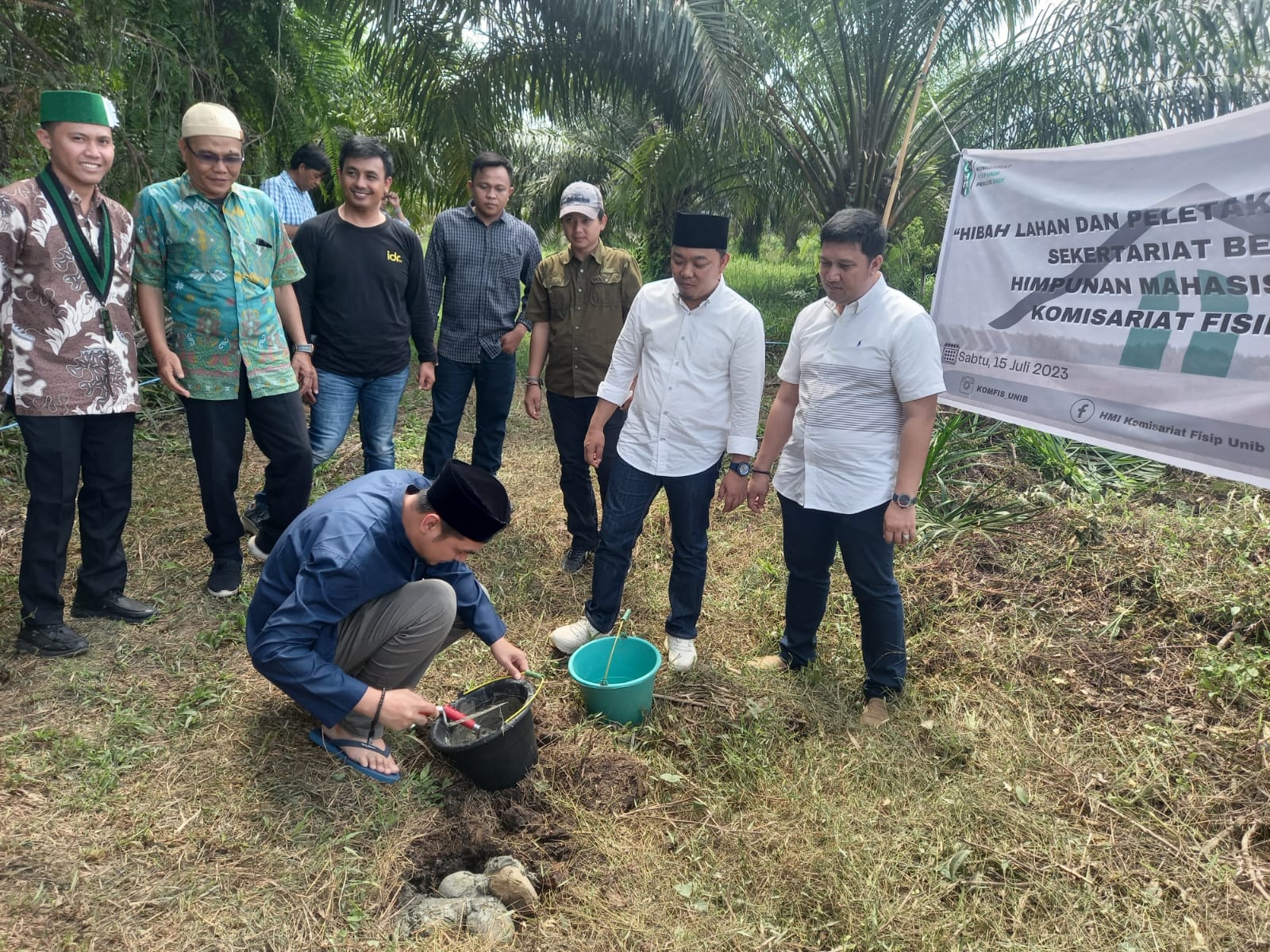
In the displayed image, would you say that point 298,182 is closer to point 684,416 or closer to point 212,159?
point 212,159

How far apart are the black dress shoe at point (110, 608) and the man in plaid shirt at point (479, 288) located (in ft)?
5.22

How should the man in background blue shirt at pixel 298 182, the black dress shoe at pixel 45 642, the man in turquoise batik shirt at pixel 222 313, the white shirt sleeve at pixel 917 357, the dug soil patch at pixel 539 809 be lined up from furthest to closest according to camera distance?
the man in background blue shirt at pixel 298 182 < the man in turquoise batik shirt at pixel 222 313 < the black dress shoe at pixel 45 642 < the white shirt sleeve at pixel 917 357 < the dug soil patch at pixel 539 809

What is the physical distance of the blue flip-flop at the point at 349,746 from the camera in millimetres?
2363

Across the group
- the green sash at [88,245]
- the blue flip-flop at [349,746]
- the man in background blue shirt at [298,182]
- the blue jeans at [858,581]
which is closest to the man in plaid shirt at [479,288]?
the green sash at [88,245]

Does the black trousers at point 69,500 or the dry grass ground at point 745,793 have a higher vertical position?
the black trousers at point 69,500

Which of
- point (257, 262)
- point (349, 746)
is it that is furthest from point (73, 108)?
point (349, 746)

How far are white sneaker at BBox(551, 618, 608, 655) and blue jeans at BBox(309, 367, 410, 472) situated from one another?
4.34 ft

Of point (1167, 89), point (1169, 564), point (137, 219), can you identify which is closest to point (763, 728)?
point (1169, 564)

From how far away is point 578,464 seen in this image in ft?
12.8

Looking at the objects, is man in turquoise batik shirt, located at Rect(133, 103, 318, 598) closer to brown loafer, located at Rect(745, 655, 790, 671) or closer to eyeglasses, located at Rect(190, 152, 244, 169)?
eyeglasses, located at Rect(190, 152, 244, 169)

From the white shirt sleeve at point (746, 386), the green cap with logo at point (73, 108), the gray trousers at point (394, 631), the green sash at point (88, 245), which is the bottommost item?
the gray trousers at point (394, 631)

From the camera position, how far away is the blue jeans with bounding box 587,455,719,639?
9.93 feet

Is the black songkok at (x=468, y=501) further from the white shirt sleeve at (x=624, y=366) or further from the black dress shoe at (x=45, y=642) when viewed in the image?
the black dress shoe at (x=45, y=642)

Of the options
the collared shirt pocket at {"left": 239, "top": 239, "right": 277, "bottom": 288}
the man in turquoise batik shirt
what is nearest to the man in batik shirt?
the man in turquoise batik shirt
